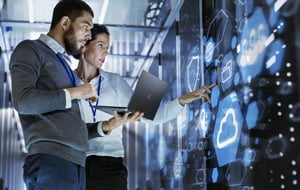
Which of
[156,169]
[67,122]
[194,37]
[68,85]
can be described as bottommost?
[156,169]

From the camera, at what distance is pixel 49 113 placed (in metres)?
1.82

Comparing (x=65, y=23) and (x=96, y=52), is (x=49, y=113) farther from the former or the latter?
(x=96, y=52)

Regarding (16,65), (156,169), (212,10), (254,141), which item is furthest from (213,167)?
(156,169)

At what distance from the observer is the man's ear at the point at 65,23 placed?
76.3 inches

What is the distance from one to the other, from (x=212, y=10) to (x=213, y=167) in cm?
79

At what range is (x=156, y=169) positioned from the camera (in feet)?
15.1

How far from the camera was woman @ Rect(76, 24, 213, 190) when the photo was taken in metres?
2.20

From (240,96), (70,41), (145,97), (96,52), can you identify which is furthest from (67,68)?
(240,96)

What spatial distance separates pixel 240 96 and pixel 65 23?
0.75 metres

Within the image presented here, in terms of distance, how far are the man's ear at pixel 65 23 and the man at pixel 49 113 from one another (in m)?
0.06

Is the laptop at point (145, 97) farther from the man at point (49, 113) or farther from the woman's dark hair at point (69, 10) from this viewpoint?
the woman's dark hair at point (69, 10)

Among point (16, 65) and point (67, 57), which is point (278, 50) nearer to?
point (67, 57)

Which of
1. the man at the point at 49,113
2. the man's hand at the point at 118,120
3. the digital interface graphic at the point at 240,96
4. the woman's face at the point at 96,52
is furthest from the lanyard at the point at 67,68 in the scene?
the digital interface graphic at the point at 240,96

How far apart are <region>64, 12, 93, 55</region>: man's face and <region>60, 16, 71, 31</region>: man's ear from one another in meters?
0.01
